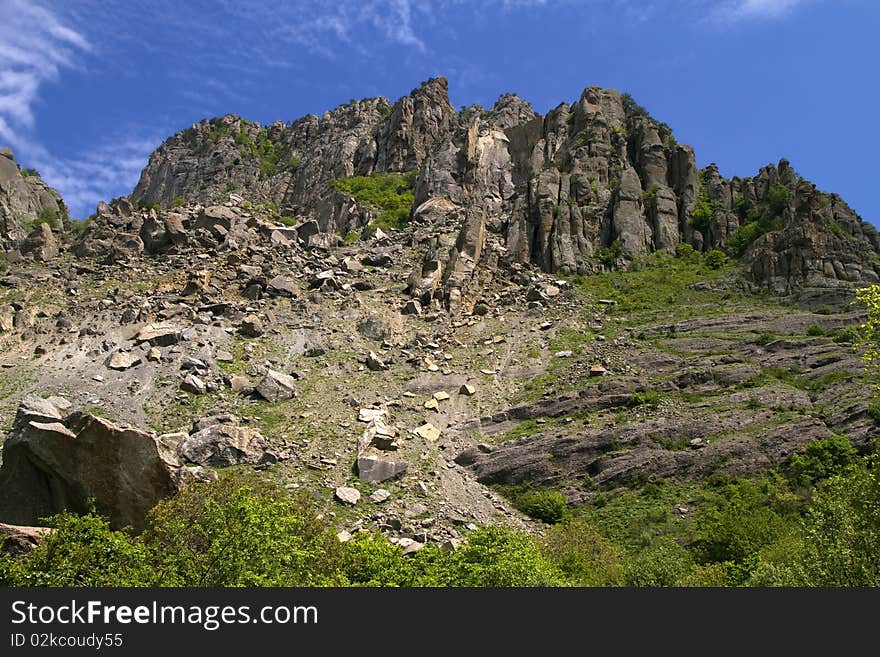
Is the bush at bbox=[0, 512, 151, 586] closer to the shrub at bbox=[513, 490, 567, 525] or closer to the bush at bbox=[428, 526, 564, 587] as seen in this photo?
the bush at bbox=[428, 526, 564, 587]

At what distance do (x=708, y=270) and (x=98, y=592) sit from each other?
8312 cm

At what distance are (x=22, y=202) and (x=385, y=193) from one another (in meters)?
57.5

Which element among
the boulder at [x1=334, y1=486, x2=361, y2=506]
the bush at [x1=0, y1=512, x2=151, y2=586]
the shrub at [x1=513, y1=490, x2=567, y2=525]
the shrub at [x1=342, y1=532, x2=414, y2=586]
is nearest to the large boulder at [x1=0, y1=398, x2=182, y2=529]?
the bush at [x1=0, y1=512, x2=151, y2=586]

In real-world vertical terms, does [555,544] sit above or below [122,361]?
below

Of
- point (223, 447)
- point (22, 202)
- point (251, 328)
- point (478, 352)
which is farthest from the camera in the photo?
point (22, 202)

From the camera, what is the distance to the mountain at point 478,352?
4403 centimetres

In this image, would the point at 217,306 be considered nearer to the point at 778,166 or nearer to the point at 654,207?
the point at 654,207

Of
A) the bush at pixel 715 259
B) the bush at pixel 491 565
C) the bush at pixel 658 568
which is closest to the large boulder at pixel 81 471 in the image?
the bush at pixel 491 565

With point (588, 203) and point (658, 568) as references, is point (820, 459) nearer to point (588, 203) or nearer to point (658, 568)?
point (658, 568)

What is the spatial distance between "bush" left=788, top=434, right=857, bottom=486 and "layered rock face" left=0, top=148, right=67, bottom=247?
8951 cm

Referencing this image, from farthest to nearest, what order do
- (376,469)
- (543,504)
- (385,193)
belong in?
(385,193), (543,504), (376,469)

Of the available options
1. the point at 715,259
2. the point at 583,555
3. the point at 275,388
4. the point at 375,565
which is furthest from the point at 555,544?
the point at 715,259

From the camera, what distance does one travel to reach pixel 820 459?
48438 millimetres

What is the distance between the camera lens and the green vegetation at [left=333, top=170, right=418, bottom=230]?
371ft
